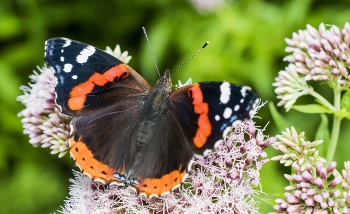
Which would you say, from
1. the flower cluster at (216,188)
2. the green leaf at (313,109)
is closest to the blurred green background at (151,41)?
the green leaf at (313,109)

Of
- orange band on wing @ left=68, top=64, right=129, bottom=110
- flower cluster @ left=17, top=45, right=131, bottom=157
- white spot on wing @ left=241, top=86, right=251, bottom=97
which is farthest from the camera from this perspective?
flower cluster @ left=17, top=45, right=131, bottom=157

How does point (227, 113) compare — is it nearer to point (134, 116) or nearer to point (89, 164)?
point (134, 116)

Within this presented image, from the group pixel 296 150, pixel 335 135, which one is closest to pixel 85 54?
pixel 296 150

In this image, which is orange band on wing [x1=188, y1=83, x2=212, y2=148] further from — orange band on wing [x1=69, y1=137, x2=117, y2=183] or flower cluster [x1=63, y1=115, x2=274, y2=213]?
orange band on wing [x1=69, y1=137, x2=117, y2=183]

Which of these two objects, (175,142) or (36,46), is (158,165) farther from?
(36,46)

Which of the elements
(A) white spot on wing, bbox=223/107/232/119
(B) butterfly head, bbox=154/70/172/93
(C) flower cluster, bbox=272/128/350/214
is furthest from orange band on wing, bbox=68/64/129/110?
(C) flower cluster, bbox=272/128/350/214

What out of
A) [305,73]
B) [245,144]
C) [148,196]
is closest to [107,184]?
[148,196]

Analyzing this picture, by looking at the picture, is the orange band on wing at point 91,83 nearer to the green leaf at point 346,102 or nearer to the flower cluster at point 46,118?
the flower cluster at point 46,118
